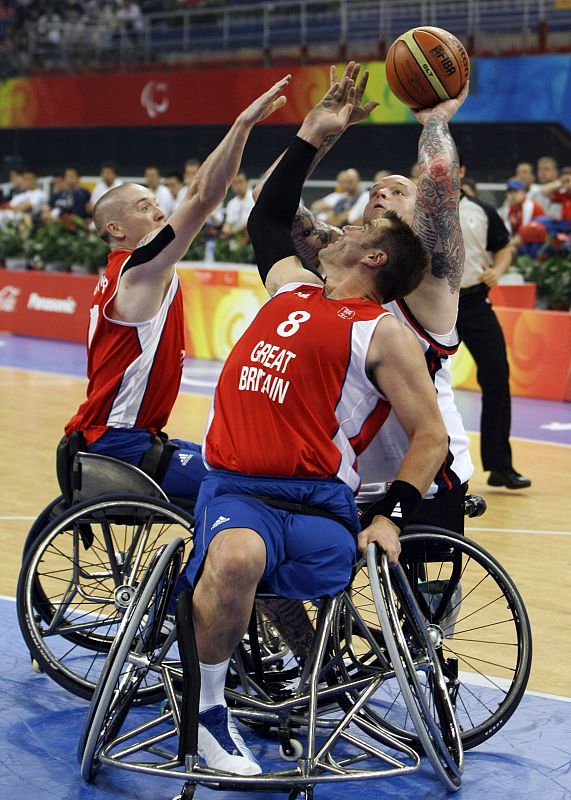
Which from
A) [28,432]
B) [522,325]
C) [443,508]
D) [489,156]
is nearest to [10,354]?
[28,432]

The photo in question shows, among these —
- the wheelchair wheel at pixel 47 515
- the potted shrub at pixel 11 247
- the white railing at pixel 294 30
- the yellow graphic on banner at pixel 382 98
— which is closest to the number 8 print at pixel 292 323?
the wheelchair wheel at pixel 47 515

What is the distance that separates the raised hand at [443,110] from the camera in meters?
4.39

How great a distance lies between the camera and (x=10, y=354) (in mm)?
14453

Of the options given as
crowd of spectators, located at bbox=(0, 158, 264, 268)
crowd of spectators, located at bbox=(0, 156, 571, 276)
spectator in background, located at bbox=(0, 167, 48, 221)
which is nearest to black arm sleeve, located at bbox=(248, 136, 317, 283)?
crowd of spectators, located at bbox=(0, 156, 571, 276)

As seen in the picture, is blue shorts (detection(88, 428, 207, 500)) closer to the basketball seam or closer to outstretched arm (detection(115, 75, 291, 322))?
outstretched arm (detection(115, 75, 291, 322))

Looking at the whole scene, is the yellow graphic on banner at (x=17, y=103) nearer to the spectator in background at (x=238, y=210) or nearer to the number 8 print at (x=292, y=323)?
the spectator in background at (x=238, y=210)

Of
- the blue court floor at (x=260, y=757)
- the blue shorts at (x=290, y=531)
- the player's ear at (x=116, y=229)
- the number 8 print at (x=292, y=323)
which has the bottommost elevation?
the blue court floor at (x=260, y=757)

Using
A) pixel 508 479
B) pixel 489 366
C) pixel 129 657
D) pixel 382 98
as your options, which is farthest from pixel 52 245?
pixel 129 657

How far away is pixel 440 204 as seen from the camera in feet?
13.7

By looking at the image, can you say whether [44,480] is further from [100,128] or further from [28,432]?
[100,128]

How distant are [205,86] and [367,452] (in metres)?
21.0

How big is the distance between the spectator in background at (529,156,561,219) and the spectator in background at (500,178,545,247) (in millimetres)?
145

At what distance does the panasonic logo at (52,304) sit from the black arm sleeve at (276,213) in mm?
11313

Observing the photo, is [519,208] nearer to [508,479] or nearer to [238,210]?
[238,210]
